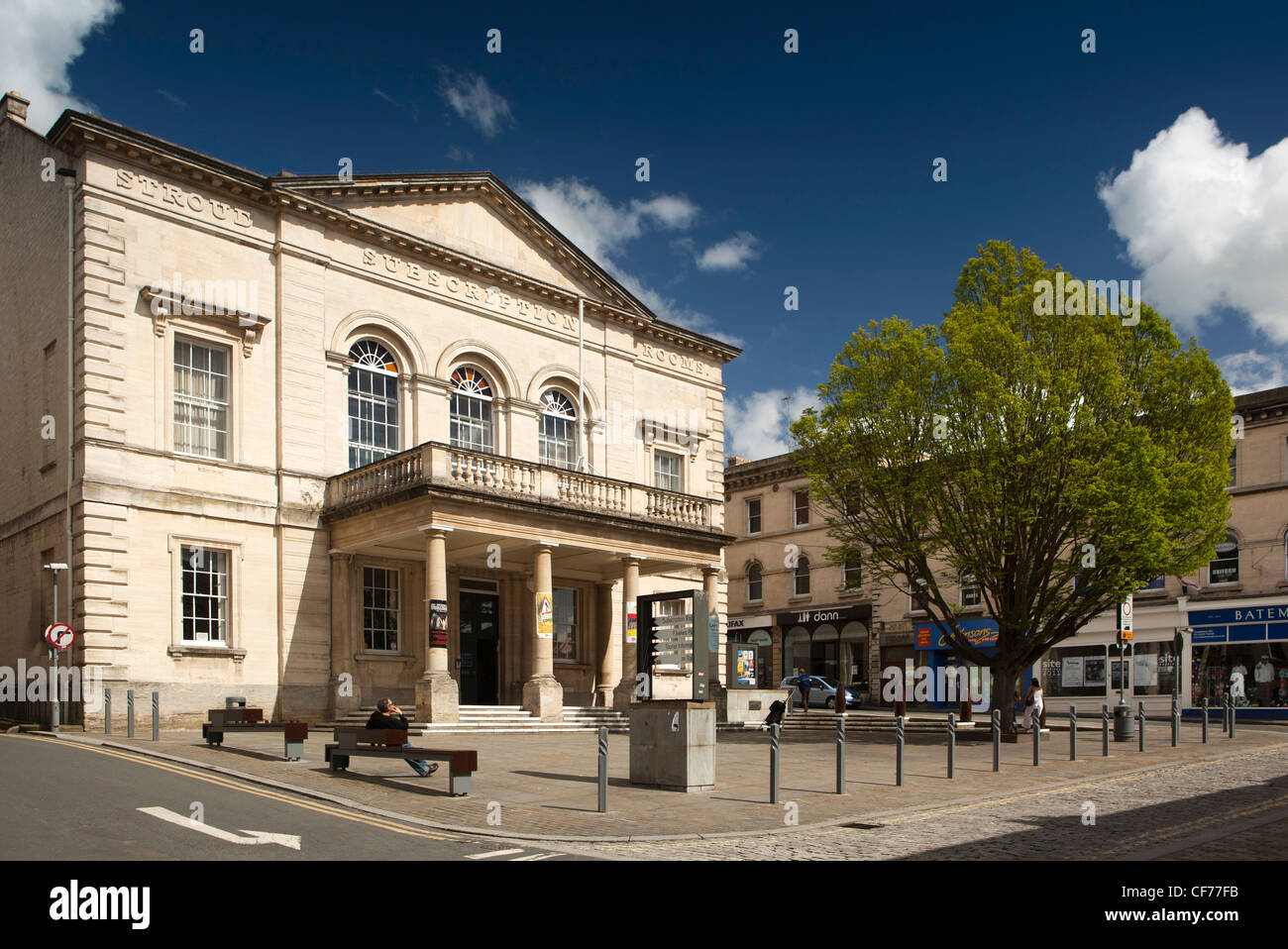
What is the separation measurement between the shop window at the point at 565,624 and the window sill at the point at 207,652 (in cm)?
971

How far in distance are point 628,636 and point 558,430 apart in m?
7.36

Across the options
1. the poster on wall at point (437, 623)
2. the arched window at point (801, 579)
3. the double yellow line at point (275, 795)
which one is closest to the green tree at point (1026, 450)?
the poster on wall at point (437, 623)

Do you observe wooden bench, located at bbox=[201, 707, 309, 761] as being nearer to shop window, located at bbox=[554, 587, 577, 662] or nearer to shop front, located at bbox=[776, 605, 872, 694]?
shop window, located at bbox=[554, 587, 577, 662]

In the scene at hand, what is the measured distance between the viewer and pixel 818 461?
27.4m

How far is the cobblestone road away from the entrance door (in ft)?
57.1

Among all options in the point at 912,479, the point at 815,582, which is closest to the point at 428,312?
the point at 912,479

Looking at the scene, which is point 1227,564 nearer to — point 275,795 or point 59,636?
point 275,795

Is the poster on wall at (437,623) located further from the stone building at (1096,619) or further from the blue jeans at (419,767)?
the stone building at (1096,619)

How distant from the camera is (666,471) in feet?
119

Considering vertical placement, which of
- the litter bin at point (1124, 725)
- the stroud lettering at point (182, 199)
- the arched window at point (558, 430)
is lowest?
the litter bin at point (1124, 725)

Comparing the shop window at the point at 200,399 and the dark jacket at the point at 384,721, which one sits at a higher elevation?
the shop window at the point at 200,399

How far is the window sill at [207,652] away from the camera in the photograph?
23.6 meters
